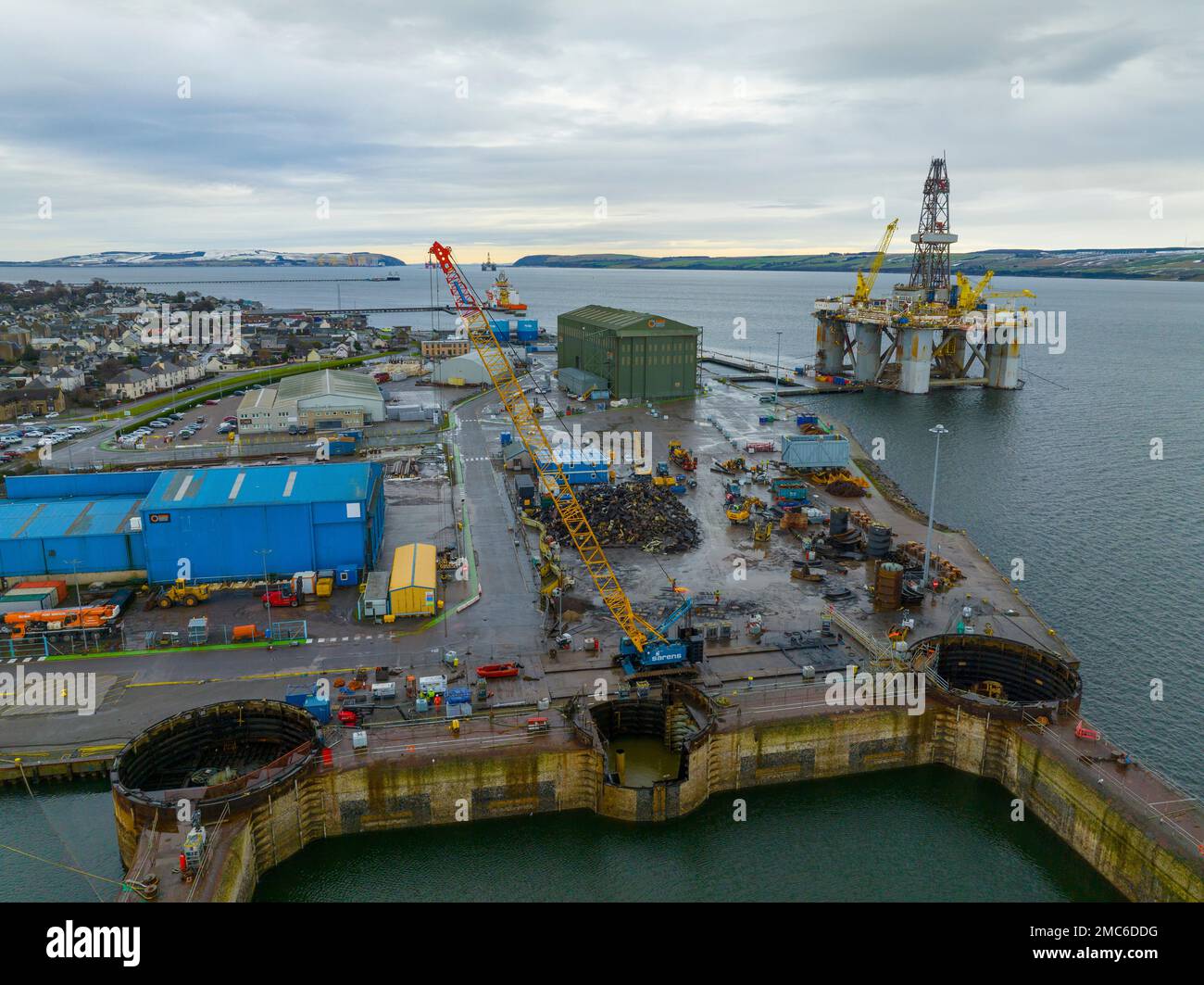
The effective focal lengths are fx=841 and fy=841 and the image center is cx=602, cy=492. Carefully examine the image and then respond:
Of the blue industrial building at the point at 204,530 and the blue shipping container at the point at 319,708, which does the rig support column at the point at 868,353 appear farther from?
the blue shipping container at the point at 319,708

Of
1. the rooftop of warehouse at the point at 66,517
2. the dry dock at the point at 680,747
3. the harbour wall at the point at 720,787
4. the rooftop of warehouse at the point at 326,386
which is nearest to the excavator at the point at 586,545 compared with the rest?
the dry dock at the point at 680,747

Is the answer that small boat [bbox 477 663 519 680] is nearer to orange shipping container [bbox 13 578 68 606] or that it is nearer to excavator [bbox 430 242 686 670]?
excavator [bbox 430 242 686 670]

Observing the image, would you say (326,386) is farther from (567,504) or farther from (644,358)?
(567,504)

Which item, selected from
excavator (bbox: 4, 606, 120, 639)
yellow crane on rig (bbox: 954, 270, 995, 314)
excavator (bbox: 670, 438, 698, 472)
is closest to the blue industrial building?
excavator (bbox: 4, 606, 120, 639)

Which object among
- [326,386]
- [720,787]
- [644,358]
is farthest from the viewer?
[644,358]

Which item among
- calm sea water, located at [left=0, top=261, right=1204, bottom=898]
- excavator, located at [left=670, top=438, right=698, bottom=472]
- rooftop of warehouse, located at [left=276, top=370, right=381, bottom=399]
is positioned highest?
rooftop of warehouse, located at [left=276, top=370, right=381, bottom=399]

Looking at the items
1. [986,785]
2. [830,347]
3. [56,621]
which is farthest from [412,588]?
[830,347]
